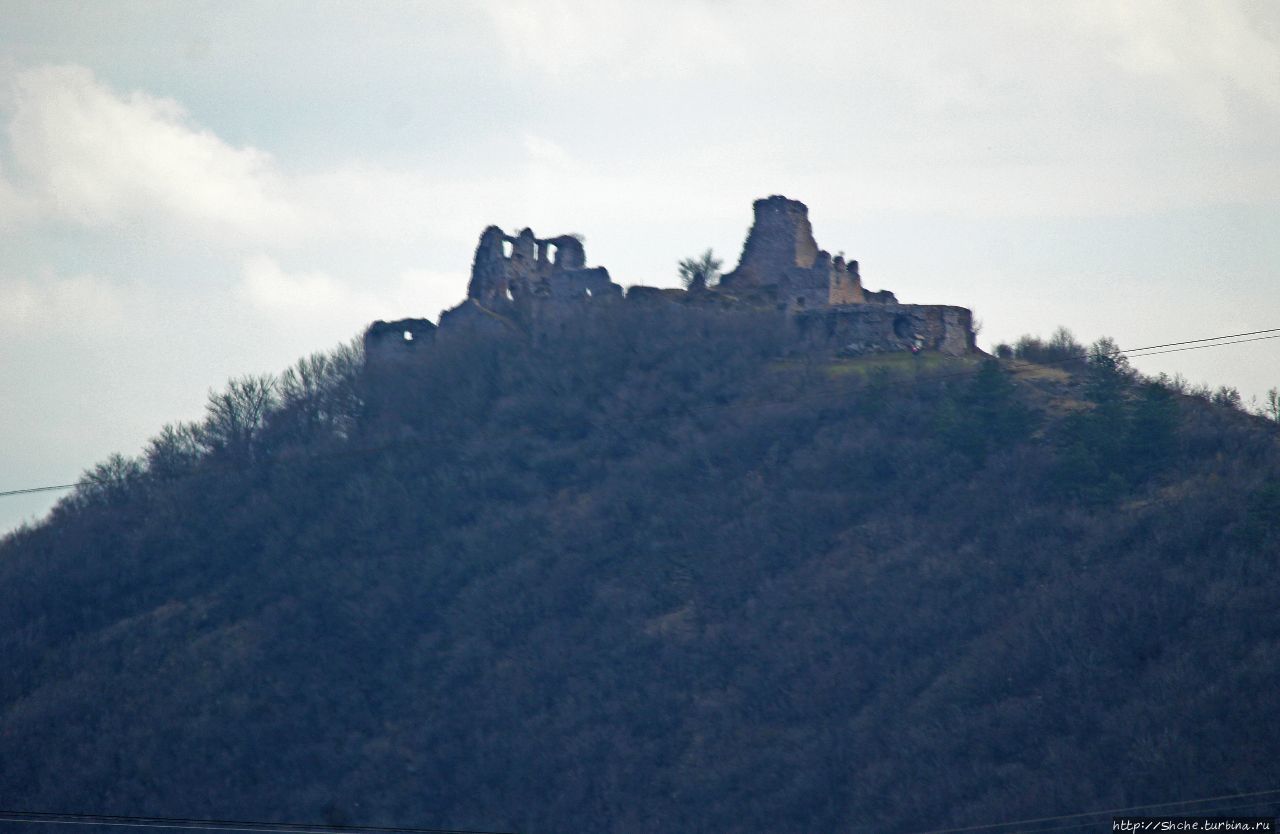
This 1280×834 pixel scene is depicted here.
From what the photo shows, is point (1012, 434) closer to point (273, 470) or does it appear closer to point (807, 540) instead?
point (807, 540)

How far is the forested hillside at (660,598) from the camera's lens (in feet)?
109

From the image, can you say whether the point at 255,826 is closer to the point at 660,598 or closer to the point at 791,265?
the point at 660,598

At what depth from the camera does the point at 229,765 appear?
136 ft

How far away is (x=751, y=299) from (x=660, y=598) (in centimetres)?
1222

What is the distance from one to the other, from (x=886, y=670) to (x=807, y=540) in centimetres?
652

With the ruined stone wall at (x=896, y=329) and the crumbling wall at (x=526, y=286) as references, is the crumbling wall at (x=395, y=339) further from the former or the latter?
the ruined stone wall at (x=896, y=329)

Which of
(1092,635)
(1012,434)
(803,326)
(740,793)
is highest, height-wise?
(803,326)

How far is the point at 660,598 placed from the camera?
42188mm

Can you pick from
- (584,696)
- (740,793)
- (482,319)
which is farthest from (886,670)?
(482,319)

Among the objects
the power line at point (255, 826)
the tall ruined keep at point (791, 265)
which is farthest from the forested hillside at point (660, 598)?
the tall ruined keep at point (791, 265)

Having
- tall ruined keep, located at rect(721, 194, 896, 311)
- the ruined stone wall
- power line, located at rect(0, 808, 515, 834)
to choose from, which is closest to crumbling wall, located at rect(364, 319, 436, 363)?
tall ruined keep, located at rect(721, 194, 896, 311)

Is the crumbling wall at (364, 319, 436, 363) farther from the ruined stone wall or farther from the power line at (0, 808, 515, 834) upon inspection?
the power line at (0, 808, 515, 834)

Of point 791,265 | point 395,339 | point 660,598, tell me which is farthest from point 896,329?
point 395,339

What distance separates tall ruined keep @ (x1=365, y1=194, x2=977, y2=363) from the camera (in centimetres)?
4722
